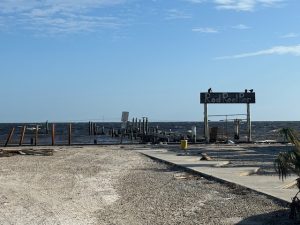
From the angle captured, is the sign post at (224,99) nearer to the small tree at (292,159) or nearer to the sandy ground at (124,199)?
the sandy ground at (124,199)

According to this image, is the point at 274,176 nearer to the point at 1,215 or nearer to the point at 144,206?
the point at 144,206

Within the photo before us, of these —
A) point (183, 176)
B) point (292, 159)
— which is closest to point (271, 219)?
point (292, 159)

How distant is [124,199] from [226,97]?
26075mm

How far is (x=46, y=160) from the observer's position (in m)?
25.5

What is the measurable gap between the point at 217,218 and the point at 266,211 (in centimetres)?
107

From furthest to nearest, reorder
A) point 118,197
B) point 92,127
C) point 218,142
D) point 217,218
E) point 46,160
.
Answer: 1. point 92,127
2. point 218,142
3. point 46,160
4. point 118,197
5. point 217,218

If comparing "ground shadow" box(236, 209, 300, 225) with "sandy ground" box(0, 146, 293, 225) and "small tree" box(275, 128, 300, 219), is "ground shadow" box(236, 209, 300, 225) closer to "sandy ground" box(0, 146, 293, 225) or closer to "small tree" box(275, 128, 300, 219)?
"sandy ground" box(0, 146, 293, 225)

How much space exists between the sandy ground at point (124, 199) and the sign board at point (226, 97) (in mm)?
17511

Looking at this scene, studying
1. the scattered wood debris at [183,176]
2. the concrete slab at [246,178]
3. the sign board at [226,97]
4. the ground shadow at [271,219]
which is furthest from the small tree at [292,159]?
the sign board at [226,97]

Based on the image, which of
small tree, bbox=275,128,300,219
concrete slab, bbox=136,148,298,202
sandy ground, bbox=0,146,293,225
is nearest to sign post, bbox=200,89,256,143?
concrete slab, bbox=136,148,298,202

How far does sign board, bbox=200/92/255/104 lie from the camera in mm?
37909

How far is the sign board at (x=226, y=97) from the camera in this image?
3791 cm

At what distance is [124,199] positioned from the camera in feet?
43.5

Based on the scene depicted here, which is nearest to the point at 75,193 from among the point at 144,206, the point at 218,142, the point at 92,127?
the point at 144,206
